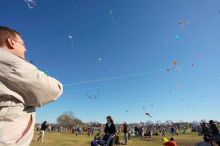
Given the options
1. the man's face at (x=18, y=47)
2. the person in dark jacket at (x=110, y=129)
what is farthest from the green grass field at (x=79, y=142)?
the man's face at (x=18, y=47)

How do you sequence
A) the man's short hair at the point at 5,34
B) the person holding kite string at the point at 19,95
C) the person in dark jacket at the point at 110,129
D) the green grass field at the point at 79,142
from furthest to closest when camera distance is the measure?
the green grass field at the point at 79,142 < the person in dark jacket at the point at 110,129 < the man's short hair at the point at 5,34 < the person holding kite string at the point at 19,95

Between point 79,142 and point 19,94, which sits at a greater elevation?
point 79,142


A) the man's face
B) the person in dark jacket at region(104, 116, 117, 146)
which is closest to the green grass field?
the person in dark jacket at region(104, 116, 117, 146)

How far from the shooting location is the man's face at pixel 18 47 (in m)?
2.03

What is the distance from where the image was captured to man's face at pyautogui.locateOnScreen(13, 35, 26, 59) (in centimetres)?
203

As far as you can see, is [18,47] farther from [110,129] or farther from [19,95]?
[110,129]

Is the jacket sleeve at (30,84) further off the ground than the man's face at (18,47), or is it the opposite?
the man's face at (18,47)

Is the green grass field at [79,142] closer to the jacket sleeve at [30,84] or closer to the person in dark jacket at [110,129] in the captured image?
the person in dark jacket at [110,129]

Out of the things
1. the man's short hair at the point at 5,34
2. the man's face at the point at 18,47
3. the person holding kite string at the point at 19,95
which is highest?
the man's short hair at the point at 5,34

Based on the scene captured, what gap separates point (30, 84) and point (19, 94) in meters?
0.10

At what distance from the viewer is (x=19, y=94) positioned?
1.90m

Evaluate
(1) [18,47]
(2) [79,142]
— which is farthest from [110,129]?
(2) [79,142]

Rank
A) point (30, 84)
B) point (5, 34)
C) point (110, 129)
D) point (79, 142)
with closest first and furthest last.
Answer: point (30, 84) → point (5, 34) → point (110, 129) → point (79, 142)

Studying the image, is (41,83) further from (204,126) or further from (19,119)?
(204,126)
